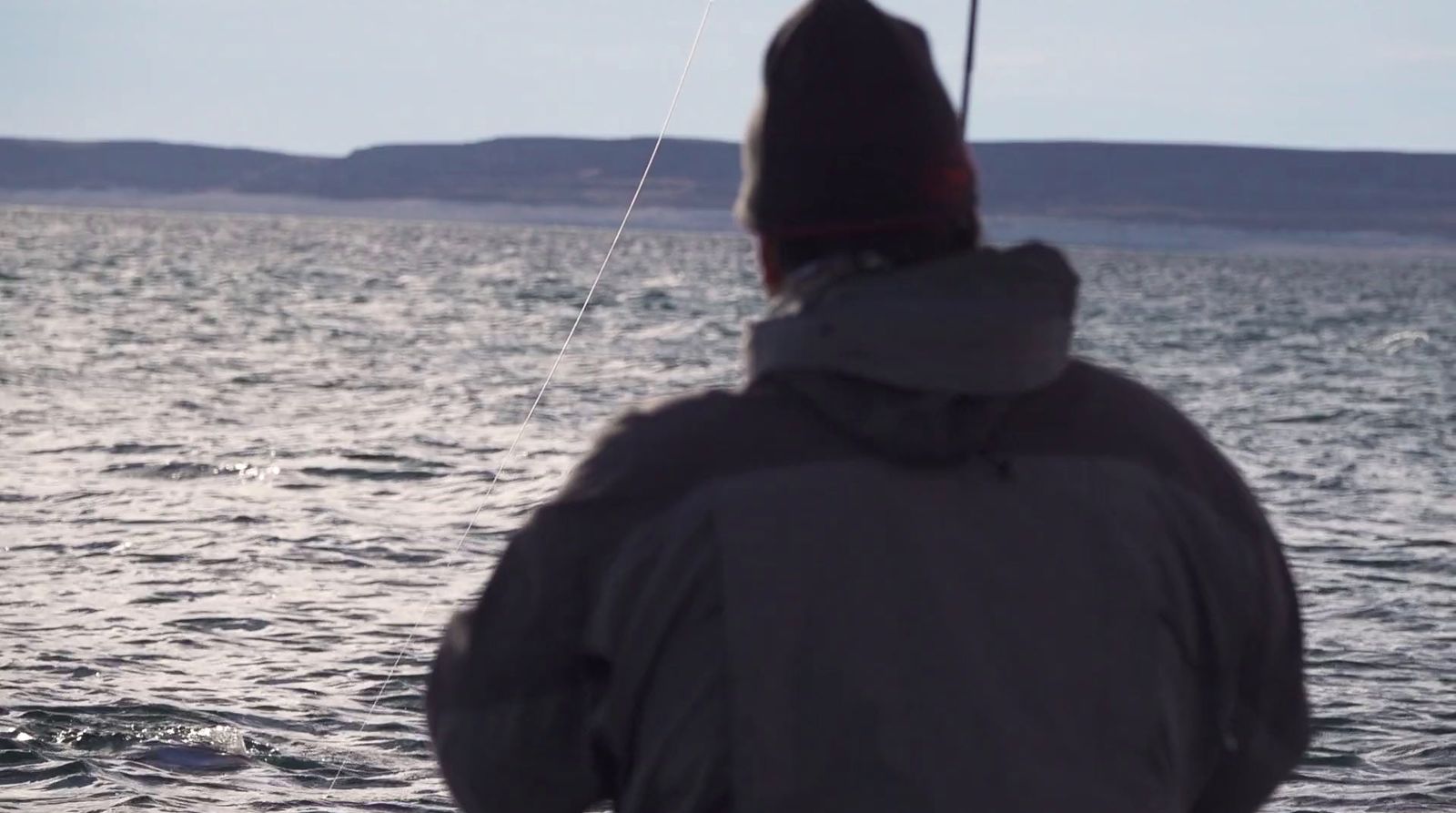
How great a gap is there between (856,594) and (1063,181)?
183194 millimetres

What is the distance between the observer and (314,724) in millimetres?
7492

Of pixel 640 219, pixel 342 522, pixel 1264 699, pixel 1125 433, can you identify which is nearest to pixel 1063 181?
pixel 640 219

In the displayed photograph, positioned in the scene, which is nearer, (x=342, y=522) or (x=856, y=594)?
(x=856, y=594)

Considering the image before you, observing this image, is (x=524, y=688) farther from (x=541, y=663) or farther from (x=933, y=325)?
(x=933, y=325)

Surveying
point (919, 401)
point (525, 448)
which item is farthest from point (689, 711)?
point (525, 448)

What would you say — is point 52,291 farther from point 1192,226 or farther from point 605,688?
point 1192,226

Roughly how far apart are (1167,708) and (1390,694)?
23.5 feet

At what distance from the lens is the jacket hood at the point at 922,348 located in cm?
171

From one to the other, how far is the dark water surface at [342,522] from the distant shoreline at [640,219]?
4817 inches

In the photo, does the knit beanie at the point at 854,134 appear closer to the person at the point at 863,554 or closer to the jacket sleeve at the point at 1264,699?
the person at the point at 863,554

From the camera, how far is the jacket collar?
171 cm

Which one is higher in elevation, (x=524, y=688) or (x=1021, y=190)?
(x=524, y=688)

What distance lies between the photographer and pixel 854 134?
177 centimetres

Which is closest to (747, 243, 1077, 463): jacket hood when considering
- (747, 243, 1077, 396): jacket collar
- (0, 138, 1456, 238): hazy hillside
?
(747, 243, 1077, 396): jacket collar
